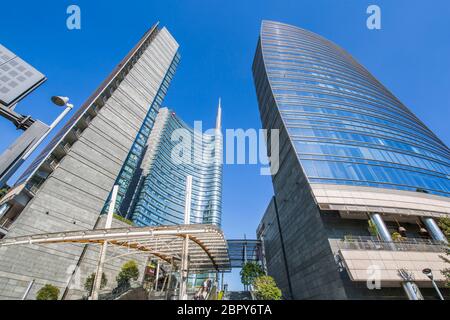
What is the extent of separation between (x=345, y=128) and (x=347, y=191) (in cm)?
1413

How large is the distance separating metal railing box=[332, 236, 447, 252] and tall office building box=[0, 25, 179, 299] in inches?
1091

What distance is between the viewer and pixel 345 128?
36156 mm

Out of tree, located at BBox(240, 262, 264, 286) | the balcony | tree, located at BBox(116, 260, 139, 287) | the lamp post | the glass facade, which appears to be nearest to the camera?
the lamp post

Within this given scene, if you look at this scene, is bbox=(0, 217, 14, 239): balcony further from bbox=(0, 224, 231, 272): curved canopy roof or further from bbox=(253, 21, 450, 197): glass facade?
bbox=(253, 21, 450, 197): glass facade

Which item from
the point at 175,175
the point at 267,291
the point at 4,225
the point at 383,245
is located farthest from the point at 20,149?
the point at 175,175

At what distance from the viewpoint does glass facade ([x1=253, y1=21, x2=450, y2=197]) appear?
30.3 meters

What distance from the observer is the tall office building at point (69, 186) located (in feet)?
72.9

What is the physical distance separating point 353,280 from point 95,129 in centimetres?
3886

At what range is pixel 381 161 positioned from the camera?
106ft

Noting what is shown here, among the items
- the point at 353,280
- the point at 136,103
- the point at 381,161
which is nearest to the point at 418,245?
the point at 353,280

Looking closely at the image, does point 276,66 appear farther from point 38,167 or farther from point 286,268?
point 38,167

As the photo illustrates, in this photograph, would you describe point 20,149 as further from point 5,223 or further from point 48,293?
point 5,223

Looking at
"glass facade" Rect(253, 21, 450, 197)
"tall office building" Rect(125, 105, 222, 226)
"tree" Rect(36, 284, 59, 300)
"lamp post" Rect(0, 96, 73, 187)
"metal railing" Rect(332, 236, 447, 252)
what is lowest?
"tree" Rect(36, 284, 59, 300)

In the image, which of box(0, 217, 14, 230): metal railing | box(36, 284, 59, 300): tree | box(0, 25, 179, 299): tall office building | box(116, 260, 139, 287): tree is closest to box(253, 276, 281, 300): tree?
box(116, 260, 139, 287): tree
